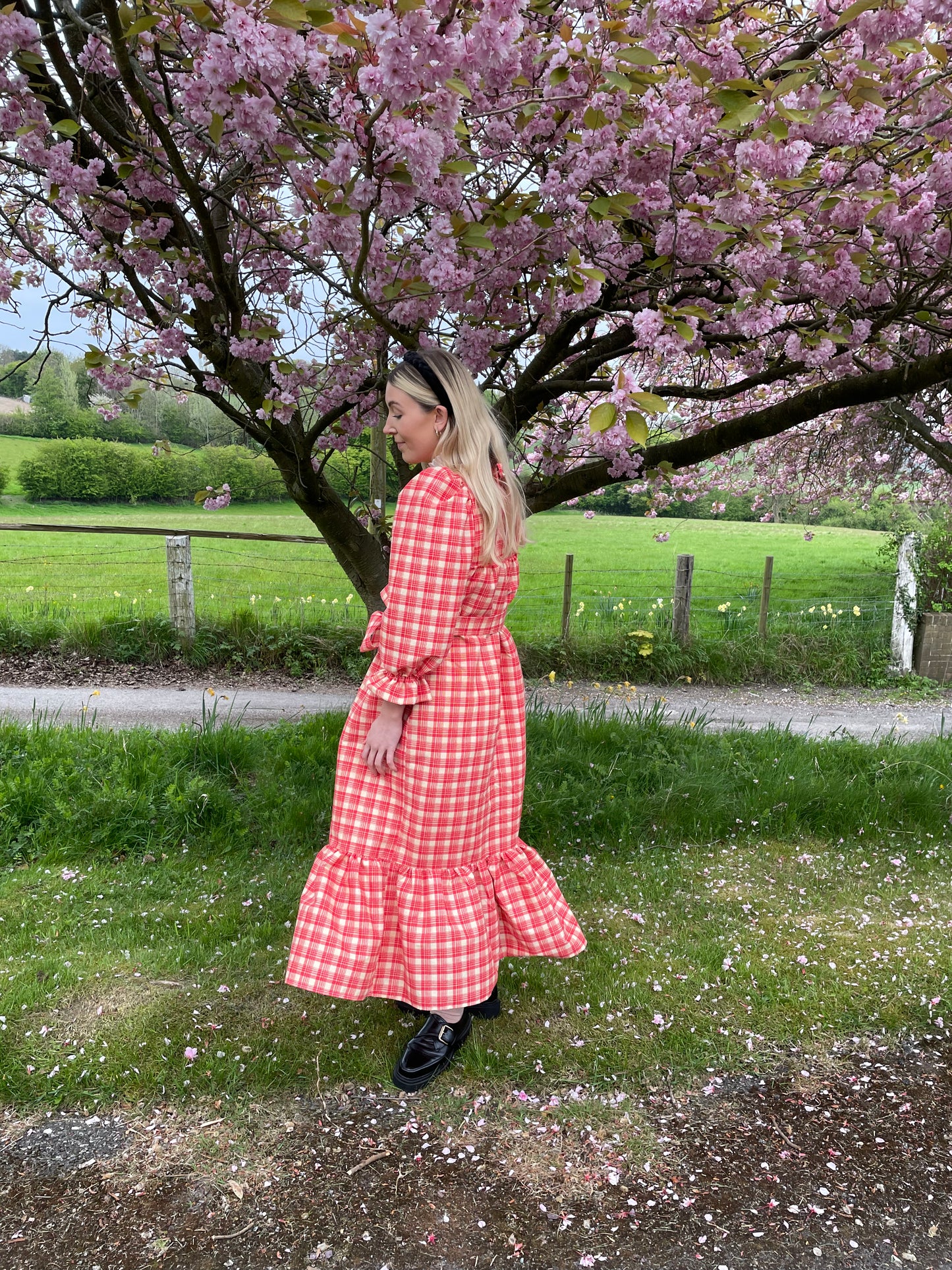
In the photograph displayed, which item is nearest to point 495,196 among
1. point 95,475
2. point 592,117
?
point 592,117

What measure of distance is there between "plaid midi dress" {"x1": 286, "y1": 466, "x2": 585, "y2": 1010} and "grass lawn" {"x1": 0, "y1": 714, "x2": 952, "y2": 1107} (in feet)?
1.33

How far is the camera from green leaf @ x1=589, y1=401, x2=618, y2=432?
5.11ft

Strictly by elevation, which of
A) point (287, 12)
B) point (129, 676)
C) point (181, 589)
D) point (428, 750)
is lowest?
point (129, 676)

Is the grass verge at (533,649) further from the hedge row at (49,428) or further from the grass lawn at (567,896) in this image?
the grass lawn at (567,896)

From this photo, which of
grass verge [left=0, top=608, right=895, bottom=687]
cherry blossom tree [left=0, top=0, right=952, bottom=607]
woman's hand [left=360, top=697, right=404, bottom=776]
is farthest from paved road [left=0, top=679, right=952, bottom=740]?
woman's hand [left=360, top=697, right=404, bottom=776]

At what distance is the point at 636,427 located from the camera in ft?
5.12

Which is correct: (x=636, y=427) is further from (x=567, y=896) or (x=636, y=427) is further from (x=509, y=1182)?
(x=567, y=896)

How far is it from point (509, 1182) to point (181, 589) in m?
6.98

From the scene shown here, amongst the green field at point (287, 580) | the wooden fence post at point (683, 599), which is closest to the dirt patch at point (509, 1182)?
the green field at point (287, 580)

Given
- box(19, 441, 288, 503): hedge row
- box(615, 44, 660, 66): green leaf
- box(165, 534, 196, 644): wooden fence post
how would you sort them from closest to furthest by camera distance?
box(615, 44, 660, 66): green leaf → box(165, 534, 196, 644): wooden fence post → box(19, 441, 288, 503): hedge row

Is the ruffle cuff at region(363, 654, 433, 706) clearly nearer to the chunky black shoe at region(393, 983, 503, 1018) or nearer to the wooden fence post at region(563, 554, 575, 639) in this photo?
the chunky black shoe at region(393, 983, 503, 1018)

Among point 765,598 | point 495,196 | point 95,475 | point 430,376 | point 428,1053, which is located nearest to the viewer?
point 430,376

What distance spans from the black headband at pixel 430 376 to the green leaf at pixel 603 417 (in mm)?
569

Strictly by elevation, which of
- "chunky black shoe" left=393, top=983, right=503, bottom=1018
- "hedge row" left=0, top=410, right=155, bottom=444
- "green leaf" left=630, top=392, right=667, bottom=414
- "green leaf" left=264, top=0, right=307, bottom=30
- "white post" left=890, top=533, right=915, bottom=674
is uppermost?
"green leaf" left=264, top=0, right=307, bottom=30
